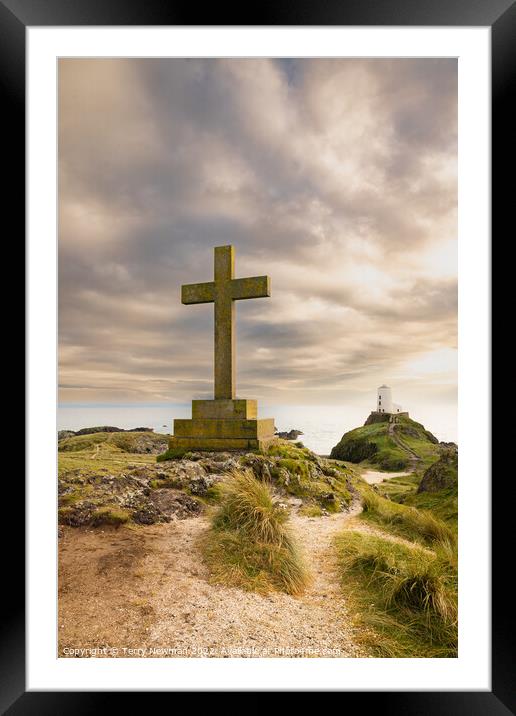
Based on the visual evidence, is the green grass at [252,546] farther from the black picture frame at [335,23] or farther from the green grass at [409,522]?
the green grass at [409,522]

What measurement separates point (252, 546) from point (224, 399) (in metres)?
2.41

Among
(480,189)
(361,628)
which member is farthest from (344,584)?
(480,189)

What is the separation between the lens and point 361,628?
2.77 metres

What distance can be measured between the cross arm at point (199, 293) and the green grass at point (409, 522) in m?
3.62

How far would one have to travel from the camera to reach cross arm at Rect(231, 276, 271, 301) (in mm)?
5176

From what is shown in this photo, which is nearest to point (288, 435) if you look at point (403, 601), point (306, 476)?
point (306, 476)

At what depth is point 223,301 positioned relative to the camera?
5.45 metres

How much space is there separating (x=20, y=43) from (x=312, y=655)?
4999 millimetres

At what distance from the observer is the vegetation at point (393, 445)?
246 inches

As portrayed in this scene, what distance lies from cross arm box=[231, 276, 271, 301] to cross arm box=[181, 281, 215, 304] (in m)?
0.36

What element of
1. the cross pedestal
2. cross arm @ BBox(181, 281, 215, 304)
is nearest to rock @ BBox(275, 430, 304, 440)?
the cross pedestal

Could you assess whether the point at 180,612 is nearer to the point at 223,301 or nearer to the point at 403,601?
the point at 403,601

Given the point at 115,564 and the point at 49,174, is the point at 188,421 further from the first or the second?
the point at 49,174

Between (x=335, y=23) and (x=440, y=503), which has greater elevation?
(x=335, y=23)
